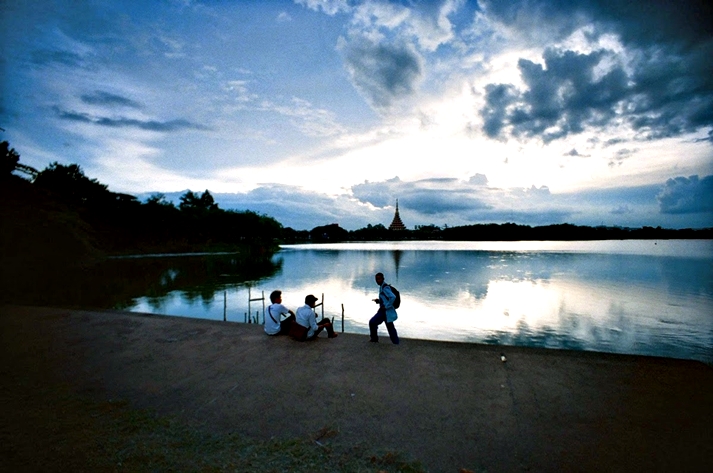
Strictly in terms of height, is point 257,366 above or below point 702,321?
above

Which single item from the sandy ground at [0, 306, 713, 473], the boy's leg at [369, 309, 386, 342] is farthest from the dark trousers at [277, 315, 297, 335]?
the boy's leg at [369, 309, 386, 342]

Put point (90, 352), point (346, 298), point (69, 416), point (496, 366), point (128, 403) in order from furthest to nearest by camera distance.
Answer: point (346, 298) → point (90, 352) → point (496, 366) → point (128, 403) → point (69, 416)

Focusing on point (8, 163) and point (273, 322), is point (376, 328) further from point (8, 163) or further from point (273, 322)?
point (8, 163)

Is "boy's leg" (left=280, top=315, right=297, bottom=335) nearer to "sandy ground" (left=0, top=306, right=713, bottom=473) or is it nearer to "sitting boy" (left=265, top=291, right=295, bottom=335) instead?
"sitting boy" (left=265, top=291, right=295, bottom=335)

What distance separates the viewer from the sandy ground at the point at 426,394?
4289 mm

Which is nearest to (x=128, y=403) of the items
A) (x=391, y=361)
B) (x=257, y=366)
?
(x=257, y=366)

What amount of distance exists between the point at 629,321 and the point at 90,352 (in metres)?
27.1

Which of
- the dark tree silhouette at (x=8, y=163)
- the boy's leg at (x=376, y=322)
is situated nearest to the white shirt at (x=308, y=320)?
the boy's leg at (x=376, y=322)

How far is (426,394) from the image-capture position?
569cm

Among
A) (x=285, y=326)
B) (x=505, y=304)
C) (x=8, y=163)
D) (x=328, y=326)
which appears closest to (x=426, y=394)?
(x=328, y=326)

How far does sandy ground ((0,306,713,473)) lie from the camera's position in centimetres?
429

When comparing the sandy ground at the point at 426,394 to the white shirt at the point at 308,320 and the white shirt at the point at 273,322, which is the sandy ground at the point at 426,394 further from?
the white shirt at the point at 308,320

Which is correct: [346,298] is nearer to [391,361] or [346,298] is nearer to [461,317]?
[461,317]

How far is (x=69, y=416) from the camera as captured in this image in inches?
194
